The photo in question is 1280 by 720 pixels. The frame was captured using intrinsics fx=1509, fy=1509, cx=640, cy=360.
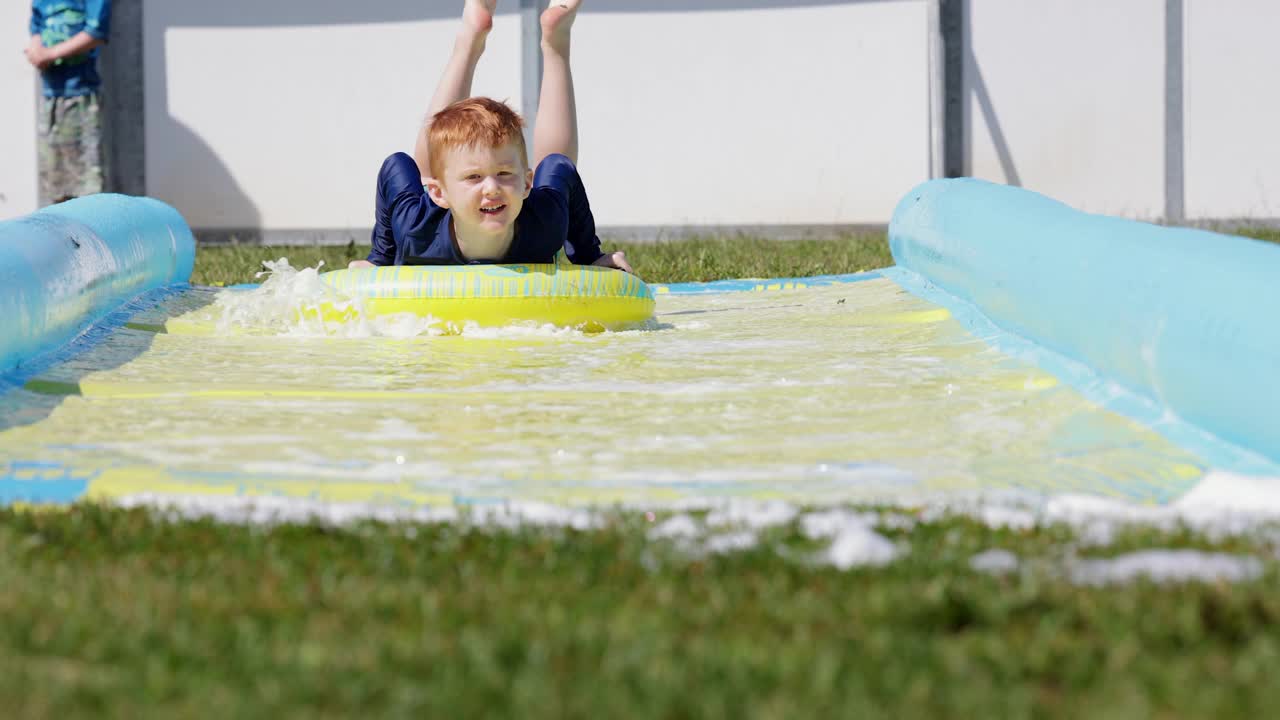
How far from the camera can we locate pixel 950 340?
14.1 ft

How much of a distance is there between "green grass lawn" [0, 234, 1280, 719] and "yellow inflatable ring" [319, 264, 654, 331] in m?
2.40

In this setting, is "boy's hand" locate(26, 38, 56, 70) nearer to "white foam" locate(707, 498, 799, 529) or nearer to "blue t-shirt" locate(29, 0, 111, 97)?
"blue t-shirt" locate(29, 0, 111, 97)

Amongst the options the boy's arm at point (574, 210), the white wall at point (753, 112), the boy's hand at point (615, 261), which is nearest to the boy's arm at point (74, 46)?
the white wall at point (753, 112)

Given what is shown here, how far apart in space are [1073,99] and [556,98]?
237 inches

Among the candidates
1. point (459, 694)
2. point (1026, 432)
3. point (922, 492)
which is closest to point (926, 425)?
point (1026, 432)

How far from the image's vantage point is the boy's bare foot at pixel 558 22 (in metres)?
5.63

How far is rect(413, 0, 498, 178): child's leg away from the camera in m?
5.70

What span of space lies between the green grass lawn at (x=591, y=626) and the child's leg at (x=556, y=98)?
367 cm

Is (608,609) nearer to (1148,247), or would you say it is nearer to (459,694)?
(459,694)

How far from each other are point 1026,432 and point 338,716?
1.80m

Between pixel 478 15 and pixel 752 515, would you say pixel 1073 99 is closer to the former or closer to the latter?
pixel 478 15

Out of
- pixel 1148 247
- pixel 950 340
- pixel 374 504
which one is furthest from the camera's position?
pixel 950 340

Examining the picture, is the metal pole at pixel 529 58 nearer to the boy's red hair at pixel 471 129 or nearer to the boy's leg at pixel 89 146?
the boy's leg at pixel 89 146

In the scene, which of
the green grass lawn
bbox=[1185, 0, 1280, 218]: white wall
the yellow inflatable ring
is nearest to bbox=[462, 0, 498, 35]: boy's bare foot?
the yellow inflatable ring
